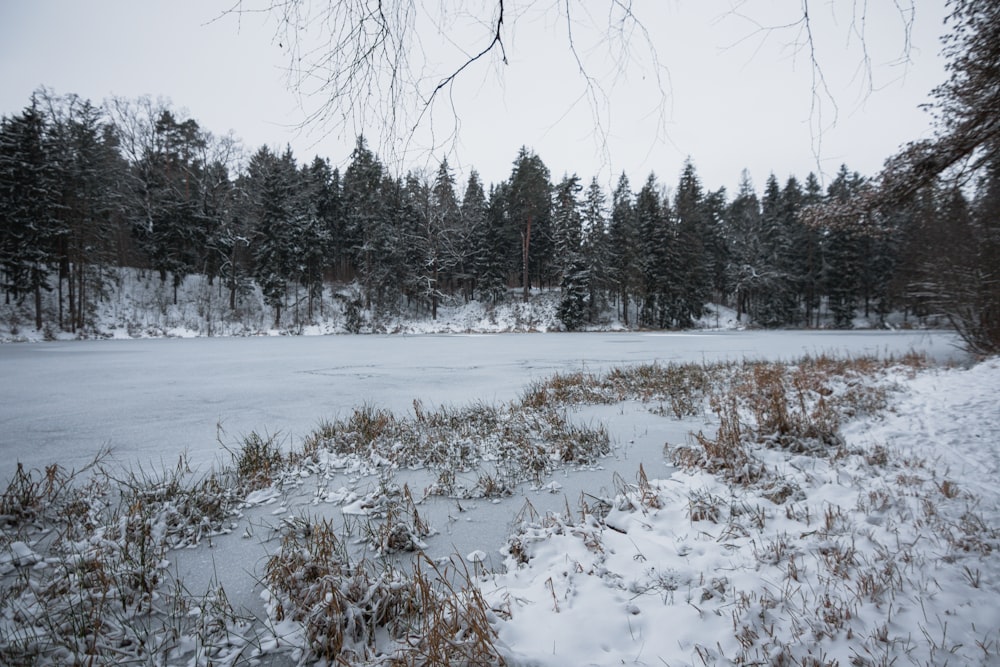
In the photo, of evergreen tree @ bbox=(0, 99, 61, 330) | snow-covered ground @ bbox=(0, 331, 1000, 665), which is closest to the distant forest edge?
evergreen tree @ bbox=(0, 99, 61, 330)

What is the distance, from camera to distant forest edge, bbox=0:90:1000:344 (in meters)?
25.0

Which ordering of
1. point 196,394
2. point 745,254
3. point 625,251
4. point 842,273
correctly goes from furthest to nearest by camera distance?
point 745,254
point 842,273
point 625,251
point 196,394

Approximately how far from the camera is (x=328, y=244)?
3878 cm

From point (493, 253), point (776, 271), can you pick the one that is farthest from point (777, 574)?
point (776, 271)

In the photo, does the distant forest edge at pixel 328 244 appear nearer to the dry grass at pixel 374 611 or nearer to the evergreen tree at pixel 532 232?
the evergreen tree at pixel 532 232

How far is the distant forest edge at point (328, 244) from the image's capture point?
81.9 feet

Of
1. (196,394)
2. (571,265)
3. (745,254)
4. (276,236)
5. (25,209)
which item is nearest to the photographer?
(196,394)

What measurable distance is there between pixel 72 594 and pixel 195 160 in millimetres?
46765

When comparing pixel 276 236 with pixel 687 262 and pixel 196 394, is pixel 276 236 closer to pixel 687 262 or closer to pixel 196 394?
pixel 196 394

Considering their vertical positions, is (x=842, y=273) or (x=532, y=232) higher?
(x=532, y=232)

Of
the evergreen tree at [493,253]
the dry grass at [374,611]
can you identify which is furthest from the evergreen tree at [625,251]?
the dry grass at [374,611]

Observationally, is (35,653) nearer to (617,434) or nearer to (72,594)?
(72,594)

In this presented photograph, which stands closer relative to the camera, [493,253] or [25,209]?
[25,209]

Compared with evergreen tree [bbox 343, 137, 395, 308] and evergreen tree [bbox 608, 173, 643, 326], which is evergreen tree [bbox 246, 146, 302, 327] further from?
evergreen tree [bbox 608, 173, 643, 326]
